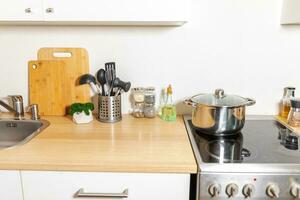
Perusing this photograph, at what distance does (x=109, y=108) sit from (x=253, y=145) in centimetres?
69

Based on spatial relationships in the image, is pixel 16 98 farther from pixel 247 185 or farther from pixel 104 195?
pixel 247 185

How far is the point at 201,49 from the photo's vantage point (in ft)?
4.72

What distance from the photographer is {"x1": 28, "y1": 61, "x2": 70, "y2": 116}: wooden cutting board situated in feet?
4.82

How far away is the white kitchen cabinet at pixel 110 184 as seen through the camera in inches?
38.6

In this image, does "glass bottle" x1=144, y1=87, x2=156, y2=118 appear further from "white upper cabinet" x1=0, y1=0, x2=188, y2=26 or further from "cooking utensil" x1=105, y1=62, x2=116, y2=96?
"white upper cabinet" x1=0, y1=0, x2=188, y2=26

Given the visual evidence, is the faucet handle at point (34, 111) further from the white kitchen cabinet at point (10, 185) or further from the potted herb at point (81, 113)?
the white kitchen cabinet at point (10, 185)

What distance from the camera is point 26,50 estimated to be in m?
1.49

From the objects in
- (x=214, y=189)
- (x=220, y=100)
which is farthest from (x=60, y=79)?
(x=214, y=189)

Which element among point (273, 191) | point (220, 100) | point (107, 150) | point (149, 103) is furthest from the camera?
point (149, 103)

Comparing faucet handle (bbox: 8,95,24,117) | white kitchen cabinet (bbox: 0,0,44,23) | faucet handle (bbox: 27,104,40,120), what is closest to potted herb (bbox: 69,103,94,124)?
faucet handle (bbox: 27,104,40,120)

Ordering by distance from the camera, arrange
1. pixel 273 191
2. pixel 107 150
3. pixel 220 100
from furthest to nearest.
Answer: pixel 220 100
pixel 107 150
pixel 273 191

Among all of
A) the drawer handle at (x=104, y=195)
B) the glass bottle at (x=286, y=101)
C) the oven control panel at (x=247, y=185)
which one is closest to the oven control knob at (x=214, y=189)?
the oven control panel at (x=247, y=185)

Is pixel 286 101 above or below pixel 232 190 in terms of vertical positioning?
above

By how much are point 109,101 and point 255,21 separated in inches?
33.2
